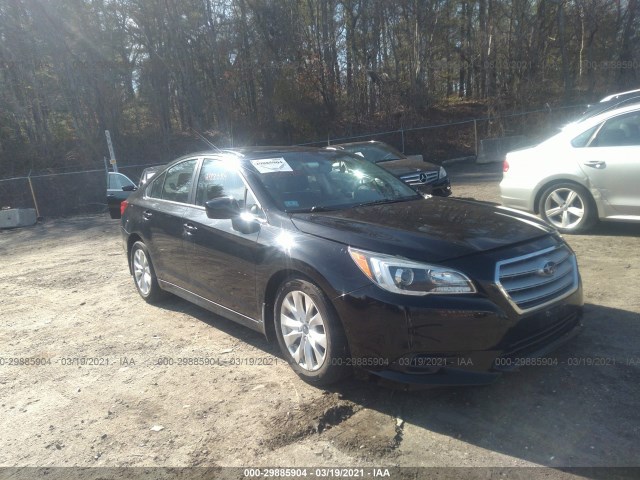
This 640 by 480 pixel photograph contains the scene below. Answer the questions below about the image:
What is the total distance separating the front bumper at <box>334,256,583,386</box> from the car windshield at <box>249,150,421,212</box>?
4.32 ft

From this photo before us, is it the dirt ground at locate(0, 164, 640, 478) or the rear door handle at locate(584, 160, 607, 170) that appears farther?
the rear door handle at locate(584, 160, 607, 170)

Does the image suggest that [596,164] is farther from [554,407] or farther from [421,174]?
[554,407]

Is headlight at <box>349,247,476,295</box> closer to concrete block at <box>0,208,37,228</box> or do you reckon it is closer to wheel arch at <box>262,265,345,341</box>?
wheel arch at <box>262,265,345,341</box>

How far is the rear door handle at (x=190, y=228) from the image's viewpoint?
481 centimetres

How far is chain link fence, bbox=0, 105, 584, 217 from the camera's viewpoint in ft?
56.1

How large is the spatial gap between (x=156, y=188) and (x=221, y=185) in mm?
1408

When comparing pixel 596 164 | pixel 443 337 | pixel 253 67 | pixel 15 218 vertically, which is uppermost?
pixel 253 67

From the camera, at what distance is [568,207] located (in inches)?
279

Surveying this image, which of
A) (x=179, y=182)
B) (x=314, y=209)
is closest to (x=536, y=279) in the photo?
(x=314, y=209)

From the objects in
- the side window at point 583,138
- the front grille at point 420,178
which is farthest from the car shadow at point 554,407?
the front grille at point 420,178

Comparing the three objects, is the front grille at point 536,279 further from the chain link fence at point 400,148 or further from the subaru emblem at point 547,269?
the chain link fence at point 400,148

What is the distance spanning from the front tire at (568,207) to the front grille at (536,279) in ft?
11.1

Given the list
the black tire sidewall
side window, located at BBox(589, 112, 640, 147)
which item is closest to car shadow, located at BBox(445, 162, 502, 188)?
side window, located at BBox(589, 112, 640, 147)

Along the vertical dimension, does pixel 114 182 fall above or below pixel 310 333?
above
